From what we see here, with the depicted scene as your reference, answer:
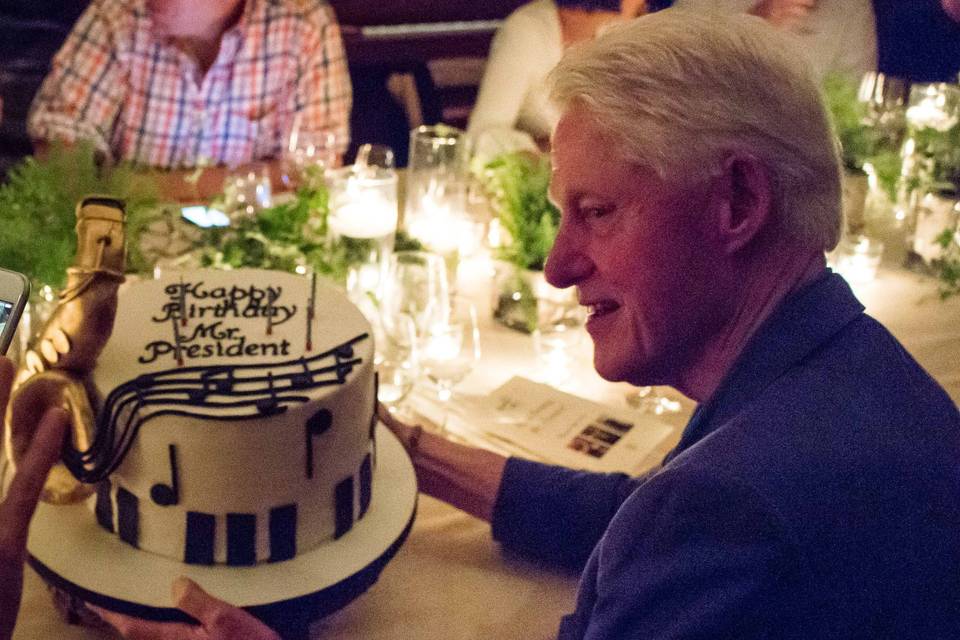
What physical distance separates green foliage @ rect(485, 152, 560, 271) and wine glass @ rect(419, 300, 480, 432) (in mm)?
194

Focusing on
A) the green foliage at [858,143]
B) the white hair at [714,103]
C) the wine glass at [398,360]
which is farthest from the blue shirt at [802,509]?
the green foliage at [858,143]

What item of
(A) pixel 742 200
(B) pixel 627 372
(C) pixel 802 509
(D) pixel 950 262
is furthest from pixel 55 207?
(D) pixel 950 262

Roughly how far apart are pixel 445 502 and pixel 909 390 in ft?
1.87

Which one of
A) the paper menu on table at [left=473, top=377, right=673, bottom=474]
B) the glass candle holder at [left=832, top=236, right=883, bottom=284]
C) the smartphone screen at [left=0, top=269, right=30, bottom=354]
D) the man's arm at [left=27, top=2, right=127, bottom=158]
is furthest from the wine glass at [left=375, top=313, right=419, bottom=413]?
the man's arm at [left=27, top=2, right=127, bottom=158]

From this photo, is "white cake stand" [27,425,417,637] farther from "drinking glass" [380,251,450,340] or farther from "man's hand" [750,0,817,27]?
"man's hand" [750,0,817,27]

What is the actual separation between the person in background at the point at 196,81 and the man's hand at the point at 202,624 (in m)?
1.88

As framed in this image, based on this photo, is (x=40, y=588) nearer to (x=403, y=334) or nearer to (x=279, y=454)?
(x=279, y=454)

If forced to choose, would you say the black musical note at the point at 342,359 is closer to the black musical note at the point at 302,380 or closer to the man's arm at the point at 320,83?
the black musical note at the point at 302,380

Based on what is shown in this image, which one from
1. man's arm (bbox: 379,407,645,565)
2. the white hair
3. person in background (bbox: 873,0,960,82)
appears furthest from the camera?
person in background (bbox: 873,0,960,82)

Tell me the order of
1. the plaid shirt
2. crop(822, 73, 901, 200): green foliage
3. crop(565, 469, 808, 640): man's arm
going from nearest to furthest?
crop(565, 469, 808, 640): man's arm, crop(822, 73, 901, 200): green foliage, the plaid shirt

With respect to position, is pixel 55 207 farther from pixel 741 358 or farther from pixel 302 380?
pixel 741 358

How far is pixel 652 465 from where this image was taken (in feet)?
4.27


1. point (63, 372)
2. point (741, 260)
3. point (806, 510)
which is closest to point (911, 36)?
point (741, 260)

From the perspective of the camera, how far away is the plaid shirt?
262 centimetres
